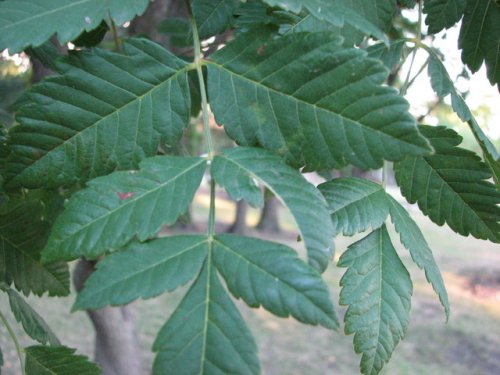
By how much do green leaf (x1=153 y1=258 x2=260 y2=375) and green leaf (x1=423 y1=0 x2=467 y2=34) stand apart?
2.51ft

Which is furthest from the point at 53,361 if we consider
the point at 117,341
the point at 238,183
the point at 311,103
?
the point at 117,341

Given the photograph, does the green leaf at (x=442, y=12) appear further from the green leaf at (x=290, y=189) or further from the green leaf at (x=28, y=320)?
the green leaf at (x=28, y=320)

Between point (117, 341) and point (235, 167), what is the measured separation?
7.04ft

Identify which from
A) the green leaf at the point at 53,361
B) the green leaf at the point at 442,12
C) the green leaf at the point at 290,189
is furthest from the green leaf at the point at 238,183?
the green leaf at the point at 442,12

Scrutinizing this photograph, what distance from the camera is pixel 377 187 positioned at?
1015 mm

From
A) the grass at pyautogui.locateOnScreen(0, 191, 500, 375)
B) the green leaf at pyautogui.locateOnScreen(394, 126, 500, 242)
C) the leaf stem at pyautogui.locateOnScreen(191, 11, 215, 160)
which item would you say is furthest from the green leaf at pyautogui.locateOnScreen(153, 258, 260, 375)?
the grass at pyautogui.locateOnScreen(0, 191, 500, 375)

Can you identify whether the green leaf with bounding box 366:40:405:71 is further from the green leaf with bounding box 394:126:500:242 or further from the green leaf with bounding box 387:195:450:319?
the green leaf with bounding box 387:195:450:319

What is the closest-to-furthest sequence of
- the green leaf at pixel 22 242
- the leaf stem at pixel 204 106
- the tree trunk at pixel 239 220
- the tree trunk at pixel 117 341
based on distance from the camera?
the leaf stem at pixel 204 106, the green leaf at pixel 22 242, the tree trunk at pixel 117 341, the tree trunk at pixel 239 220

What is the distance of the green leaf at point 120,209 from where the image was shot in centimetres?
72

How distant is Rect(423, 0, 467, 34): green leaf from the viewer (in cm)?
113

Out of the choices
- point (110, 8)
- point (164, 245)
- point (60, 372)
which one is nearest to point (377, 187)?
point (164, 245)

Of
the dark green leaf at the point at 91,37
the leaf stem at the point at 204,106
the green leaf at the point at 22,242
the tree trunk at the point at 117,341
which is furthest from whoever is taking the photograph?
the tree trunk at the point at 117,341

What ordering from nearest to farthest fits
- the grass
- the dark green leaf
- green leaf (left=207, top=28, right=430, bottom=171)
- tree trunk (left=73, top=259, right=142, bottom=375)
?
green leaf (left=207, top=28, right=430, bottom=171), the dark green leaf, tree trunk (left=73, top=259, right=142, bottom=375), the grass

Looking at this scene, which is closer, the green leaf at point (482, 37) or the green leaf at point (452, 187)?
the green leaf at point (452, 187)
